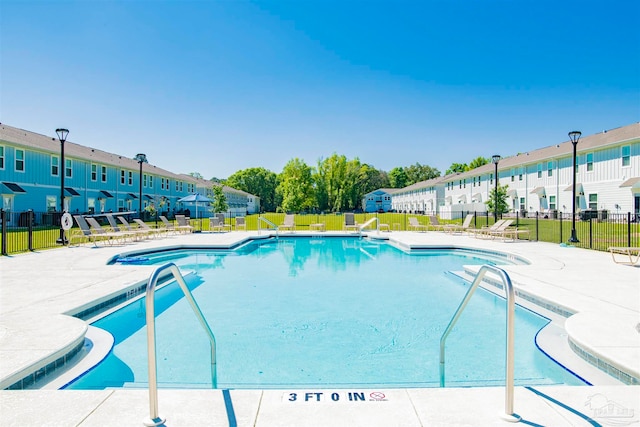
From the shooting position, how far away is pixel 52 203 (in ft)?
85.7

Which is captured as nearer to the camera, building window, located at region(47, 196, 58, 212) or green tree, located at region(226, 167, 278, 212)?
building window, located at region(47, 196, 58, 212)

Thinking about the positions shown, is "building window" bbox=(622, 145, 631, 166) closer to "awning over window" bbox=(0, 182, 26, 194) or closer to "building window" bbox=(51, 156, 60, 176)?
"awning over window" bbox=(0, 182, 26, 194)

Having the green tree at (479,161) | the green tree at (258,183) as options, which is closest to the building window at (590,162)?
the green tree at (479,161)

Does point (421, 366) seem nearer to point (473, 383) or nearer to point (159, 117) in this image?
point (473, 383)

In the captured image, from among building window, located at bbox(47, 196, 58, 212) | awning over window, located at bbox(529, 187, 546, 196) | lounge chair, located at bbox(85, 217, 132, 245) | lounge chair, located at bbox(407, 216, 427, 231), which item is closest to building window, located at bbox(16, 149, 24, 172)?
building window, located at bbox(47, 196, 58, 212)

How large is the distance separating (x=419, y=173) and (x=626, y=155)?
6851cm

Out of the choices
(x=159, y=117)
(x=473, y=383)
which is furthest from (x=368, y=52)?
(x=473, y=383)

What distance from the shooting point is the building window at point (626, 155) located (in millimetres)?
24231

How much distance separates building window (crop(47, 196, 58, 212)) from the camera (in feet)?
84.2

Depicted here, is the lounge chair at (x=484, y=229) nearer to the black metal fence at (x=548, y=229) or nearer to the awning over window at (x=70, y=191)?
the black metal fence at (x=548, y=229)

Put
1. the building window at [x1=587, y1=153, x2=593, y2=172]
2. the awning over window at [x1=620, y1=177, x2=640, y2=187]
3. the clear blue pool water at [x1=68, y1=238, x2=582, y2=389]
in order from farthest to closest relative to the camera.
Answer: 1. the building window at [x1=587, y1=153, x2=593, y2=172]
2. the awning over window at [x1=620, y1=177, x2=640, y2=187]
3. the clear blue pool water at [x1=68, y1=238, x2=582, y2=389]

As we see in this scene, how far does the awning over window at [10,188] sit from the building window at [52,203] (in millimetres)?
2978

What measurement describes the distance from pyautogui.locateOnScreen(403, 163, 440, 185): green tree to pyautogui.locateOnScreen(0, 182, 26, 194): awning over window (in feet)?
269

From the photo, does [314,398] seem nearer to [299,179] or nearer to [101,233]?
[101,233]
